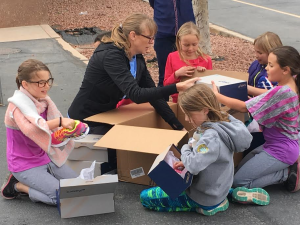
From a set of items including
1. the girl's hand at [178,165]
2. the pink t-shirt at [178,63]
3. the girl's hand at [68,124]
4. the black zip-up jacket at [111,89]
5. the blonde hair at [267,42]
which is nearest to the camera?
the girl's hand at [178,165]

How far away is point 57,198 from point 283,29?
352 inches

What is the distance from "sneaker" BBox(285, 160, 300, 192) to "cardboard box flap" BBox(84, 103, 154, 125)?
4.12 feet

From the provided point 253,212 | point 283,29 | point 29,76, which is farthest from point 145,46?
point 283,29

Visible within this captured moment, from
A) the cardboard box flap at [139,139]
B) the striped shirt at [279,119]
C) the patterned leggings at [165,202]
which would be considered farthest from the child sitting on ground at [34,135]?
the striped shirt at [279,119]

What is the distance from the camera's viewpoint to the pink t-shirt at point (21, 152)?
3.38 metres

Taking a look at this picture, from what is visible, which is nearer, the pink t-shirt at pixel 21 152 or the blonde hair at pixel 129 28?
the pink t-shirt at pixel 21 152

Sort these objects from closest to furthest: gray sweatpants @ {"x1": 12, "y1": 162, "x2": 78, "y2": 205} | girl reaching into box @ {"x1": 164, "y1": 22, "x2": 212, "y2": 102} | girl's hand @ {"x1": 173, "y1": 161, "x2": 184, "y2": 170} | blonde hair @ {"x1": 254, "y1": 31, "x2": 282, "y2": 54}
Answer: girl's hand @ {"x1": 173, "y1": 161, "x2": 184, "y2": 170} → gray sweatpants @ {"x1": 12, "y1": 162, "x2": 78, "y2": 205} → blonde hair @ {"x1": 254, "y1": 31, "x2": 282, "y2": 54} → girl reaching into box @ {"x1": 164, "y1": 22, "x2": 212, "y2": 102}

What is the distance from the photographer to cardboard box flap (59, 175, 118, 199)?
10.0 feet

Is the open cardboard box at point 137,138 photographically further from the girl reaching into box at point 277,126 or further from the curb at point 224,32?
the curb at point 224,32

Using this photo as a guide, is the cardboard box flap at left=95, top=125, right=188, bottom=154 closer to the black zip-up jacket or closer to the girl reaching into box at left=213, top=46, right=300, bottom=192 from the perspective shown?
the black zip-up jacket

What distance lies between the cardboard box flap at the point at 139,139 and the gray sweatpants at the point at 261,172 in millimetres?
534

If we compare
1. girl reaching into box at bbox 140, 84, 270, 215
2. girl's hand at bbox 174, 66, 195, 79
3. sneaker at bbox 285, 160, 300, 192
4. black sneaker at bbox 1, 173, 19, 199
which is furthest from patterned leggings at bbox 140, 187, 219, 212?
girl's hand at bbox 174, 66, 195, 79

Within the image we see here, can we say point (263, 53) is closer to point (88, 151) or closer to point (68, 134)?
point (88, 151)

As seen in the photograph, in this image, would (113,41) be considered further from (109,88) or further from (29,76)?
(29,76)
